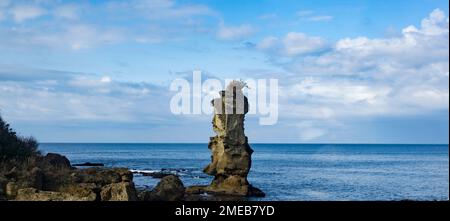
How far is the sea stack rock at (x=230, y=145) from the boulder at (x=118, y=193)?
2463cm

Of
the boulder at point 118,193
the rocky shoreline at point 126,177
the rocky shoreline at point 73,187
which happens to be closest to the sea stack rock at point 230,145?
the rocky shoreline at point 126,177

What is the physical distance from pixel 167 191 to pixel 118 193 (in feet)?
28.6

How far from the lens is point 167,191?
27.1 metres

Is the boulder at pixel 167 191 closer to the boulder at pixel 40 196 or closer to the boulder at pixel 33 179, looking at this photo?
the boulder at pixel 33 179

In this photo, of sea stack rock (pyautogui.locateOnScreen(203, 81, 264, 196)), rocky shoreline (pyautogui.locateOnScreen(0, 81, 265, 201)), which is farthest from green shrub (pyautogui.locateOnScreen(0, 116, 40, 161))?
sea stack rock (pyautogui.locateOnScreen(203, 81, 264, 196))

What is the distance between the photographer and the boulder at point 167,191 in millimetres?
26556

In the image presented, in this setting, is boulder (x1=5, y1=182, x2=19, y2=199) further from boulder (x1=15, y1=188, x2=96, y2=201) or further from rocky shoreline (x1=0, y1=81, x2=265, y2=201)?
boulder (x1=15, y1=188, x2=96, y2=201)

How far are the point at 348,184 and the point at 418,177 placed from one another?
57.8 feet

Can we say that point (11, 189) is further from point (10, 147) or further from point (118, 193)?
point (10, 147)

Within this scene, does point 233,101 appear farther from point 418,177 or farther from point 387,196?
point 418,177

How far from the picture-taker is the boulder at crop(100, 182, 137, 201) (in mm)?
18375

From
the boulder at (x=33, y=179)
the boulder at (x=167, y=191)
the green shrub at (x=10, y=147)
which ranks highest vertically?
the green shrub at (x=10, y=147)
